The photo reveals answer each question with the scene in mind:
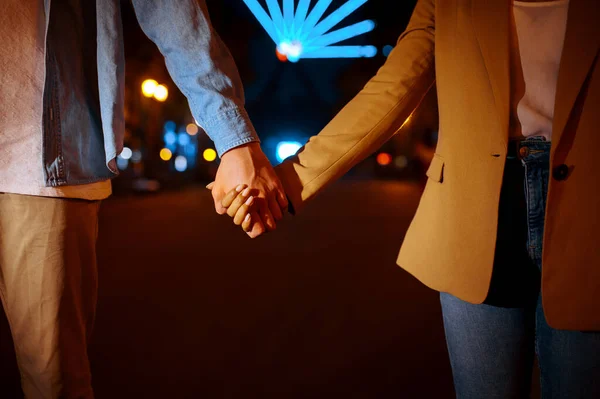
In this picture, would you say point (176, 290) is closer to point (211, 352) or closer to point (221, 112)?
point (211, 352)

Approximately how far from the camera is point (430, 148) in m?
19.0

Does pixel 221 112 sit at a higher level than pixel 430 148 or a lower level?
lower

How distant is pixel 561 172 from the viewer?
97 cm

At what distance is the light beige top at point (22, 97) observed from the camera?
1161 millimetres

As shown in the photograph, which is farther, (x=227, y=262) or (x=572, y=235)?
(x=227, y=262)

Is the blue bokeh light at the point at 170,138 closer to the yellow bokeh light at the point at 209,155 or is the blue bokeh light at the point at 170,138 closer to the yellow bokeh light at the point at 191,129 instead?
the yellow bokeh light at the point at 191,129

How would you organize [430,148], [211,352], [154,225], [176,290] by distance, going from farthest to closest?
Result: [430,148] → [154,225] → [176,290] → [211,352]

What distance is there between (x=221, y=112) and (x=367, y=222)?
6.44 meters

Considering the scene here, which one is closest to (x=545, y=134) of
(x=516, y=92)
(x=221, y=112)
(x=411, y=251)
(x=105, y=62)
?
(x=516, y=92)

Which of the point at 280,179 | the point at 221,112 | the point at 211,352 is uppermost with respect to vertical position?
the point at 221,112

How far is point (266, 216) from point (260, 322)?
86.9 inches

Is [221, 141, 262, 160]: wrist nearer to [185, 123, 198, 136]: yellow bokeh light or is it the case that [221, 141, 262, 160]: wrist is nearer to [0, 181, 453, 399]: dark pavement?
[0, 181, 453, 399]: dark pavement

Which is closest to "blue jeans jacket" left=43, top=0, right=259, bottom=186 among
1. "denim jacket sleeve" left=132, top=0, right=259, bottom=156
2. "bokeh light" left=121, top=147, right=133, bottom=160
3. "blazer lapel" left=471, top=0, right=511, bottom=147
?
"denim jacket sleeve" left=132, top=0, right=259, bottom=156

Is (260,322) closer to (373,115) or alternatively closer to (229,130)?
(229,130)
